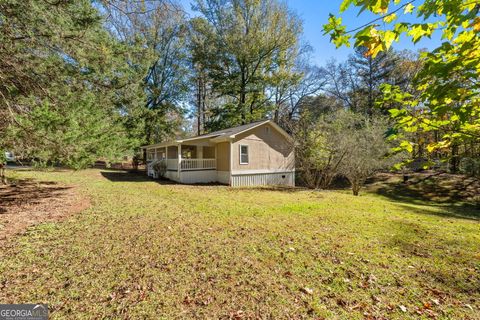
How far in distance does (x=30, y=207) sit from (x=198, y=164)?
9.14 m

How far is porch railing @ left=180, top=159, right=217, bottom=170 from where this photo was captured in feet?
47.5

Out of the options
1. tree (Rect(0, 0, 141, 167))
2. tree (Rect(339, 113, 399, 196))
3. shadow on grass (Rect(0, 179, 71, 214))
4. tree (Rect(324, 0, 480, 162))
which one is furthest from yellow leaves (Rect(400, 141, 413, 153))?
tree (Rect(339, 113, 399, 196))

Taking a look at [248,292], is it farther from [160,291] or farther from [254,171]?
[254,171]

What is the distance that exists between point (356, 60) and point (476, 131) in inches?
1137

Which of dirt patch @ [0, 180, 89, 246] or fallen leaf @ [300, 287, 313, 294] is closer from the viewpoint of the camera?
fallen leaf @ [300, 287, 313, 294]

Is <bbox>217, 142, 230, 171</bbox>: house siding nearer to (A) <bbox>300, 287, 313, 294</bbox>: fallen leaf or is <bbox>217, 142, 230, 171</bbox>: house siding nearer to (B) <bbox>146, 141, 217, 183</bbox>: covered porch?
(B) <bbox>146, 141, 217, 183</bbox>: covered porch

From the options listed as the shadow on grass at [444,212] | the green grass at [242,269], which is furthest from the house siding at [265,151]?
the green grass at [242,269]

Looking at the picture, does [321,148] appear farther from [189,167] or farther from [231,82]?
[231,82]

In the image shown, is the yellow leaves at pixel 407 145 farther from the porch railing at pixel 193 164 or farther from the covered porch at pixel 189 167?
the porch railing at pixel 193 164

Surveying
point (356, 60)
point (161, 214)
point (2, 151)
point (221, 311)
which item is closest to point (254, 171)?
point (161, 214)

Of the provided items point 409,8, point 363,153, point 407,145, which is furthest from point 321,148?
point 409,8

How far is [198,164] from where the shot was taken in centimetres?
1507

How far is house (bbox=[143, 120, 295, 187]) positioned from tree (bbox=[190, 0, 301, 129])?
7850 millimetres

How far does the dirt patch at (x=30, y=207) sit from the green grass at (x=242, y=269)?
469 mm
